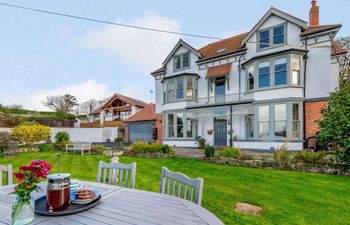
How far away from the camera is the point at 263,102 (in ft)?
41.5

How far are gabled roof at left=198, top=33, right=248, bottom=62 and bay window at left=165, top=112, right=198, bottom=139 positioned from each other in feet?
17.0

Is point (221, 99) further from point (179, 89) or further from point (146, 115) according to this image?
point (146, 115)

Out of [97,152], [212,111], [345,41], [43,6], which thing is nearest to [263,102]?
[212,111]

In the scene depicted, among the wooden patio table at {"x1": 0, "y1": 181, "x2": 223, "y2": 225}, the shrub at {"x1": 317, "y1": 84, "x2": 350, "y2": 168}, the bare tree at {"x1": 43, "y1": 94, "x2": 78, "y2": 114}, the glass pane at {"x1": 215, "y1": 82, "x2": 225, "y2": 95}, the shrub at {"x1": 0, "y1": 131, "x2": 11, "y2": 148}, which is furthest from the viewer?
the bare tree at {"x1": 43, "y1": 94, "x2": 78, "y2": 114}

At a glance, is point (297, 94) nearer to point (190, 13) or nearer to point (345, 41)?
point (190, 13)

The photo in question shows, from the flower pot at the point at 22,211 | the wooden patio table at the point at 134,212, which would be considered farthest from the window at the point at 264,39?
the flower pot at the point at 22,211

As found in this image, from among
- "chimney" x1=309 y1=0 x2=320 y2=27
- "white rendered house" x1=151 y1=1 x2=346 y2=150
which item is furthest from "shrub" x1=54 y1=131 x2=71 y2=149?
"chimney" x1=309 y1=0 x2=320 y2=27

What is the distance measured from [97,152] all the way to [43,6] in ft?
30.6

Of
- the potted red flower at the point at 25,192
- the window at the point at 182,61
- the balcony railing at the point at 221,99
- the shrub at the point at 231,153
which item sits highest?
the window at the point at 182,61

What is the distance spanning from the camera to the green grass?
365 cm

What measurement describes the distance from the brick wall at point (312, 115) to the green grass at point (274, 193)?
19.7ft

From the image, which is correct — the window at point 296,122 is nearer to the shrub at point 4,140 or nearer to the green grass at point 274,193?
the green grass at point 274,193

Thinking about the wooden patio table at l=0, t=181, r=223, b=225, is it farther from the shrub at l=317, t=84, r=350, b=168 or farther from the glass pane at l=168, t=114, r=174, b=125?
the glass pane at l=168, t=114, r=174, b=125

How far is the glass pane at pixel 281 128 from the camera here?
11.9 metres
